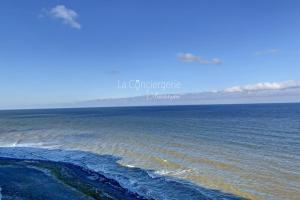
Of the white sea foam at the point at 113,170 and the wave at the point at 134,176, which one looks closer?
the wave at the point at 134,176

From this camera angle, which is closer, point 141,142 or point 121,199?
point 121,199

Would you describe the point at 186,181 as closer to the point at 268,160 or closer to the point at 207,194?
the point at 207,194

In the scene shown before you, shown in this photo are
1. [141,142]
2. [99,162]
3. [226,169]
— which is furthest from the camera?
[141,142]

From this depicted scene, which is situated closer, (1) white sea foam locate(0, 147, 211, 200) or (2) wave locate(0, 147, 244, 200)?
(2) wave locate(0, 147, 244, 200)

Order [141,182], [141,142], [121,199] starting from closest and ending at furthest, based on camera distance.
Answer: [121,199], [141,182], [141,142]

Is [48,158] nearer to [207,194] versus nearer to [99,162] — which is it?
[99,162]

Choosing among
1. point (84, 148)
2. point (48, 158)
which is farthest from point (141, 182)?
point (84, 148)

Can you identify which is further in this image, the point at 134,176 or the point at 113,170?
the point at 113,170

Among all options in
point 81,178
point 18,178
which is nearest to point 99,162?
point 81,178
